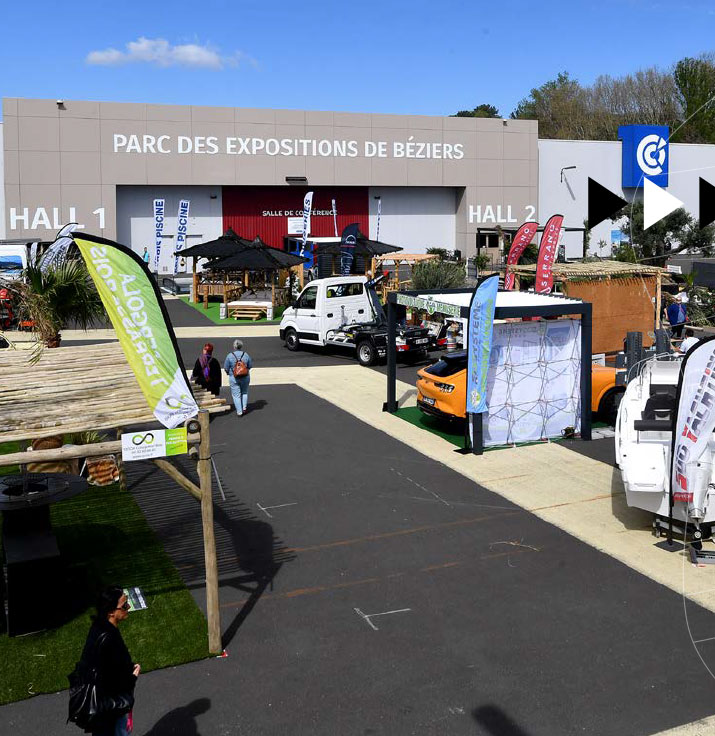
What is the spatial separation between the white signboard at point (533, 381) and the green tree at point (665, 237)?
28.5 metres

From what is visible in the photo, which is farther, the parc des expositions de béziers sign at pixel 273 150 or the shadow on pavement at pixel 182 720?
the parc des expositions de béziers sign at pixel 273 150

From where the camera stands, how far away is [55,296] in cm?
Result: 1444

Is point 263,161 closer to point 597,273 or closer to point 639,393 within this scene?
point 597,273

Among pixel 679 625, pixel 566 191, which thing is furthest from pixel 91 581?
pixel 566 191

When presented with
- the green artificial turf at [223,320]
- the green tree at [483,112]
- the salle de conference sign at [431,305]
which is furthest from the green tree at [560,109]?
the salle de conference sign at [431,305]

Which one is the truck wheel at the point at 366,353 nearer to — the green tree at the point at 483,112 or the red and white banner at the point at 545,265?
the red and white banner at the point at 545,265

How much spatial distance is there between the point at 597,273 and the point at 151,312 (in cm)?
1735

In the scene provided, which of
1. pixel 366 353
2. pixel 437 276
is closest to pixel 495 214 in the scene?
pixel 437 276

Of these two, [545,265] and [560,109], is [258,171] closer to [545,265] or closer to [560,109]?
[545,265]

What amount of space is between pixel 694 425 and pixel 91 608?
6.61 m

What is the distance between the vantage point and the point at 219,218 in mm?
53875

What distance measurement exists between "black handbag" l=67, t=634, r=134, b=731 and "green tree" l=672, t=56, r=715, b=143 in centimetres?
7391

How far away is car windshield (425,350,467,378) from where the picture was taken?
1534 cm

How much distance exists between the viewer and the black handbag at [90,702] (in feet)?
18.2
